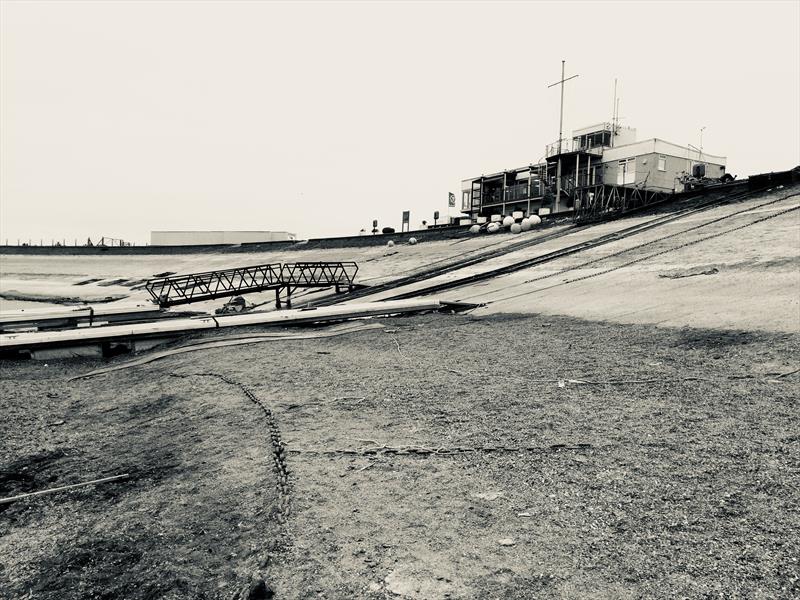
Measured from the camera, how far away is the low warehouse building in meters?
63.2

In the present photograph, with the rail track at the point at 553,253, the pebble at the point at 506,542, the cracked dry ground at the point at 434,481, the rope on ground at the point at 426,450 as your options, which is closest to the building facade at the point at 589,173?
the rail track at the point at 553,253

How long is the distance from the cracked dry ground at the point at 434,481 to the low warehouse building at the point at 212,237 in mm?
56622

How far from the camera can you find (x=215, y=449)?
210 inches

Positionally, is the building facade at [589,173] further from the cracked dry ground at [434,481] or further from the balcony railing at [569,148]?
the cracked dry ground at [434,481]

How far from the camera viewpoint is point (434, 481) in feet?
14.4

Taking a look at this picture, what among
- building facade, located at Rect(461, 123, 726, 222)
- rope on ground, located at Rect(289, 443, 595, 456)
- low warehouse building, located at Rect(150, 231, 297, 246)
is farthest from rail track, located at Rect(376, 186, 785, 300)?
low warehouse building, located at Rect(150, 231, 297, 246)

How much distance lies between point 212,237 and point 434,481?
6437cm

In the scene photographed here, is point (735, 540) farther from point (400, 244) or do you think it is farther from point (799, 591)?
point (400, 244)

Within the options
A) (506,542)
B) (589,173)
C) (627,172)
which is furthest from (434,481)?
(589,173)

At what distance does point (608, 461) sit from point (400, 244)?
103 ft

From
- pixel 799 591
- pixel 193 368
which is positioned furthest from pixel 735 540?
pixel 193 368

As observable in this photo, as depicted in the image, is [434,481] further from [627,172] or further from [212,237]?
[212,237]

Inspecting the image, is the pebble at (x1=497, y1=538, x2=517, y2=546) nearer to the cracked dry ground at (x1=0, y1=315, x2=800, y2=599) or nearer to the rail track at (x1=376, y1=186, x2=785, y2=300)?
the cracked dry ground at (x1=0, y1=315, x2=800, y2=599)

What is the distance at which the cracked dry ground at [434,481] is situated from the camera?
3217 millimetres
